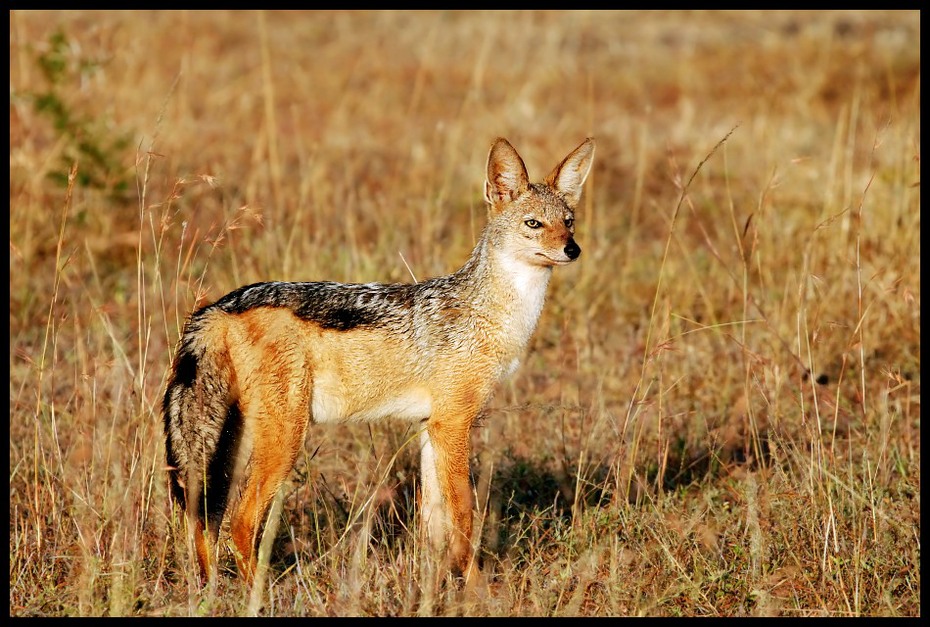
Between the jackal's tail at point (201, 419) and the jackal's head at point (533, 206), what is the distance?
1.48 meters

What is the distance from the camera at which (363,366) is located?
4.91 meters

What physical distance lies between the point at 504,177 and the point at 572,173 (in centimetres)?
40

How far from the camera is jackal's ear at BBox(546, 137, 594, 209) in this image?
17.9 ft

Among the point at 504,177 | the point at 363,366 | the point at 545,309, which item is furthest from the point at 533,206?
the point at 545,309

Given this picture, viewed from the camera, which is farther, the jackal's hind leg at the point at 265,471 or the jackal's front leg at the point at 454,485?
the jackal's front leg at the point at 454,485

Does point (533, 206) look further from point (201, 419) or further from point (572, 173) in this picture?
point (201, 419)

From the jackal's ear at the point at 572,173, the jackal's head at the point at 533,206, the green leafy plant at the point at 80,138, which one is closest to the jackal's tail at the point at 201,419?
the jackal's head at the point at 533,206

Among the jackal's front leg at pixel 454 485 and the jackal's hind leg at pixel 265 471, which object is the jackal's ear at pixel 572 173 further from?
the jackal's hind leg at pixel 265 471

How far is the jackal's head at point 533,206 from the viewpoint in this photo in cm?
512

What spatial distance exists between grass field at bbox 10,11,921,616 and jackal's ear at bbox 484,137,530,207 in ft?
2.70

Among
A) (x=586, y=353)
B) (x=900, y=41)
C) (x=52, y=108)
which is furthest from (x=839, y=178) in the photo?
(x=900, y=41)

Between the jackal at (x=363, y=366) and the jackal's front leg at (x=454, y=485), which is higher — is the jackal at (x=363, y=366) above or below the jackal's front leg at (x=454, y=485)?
above

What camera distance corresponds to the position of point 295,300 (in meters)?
4.86

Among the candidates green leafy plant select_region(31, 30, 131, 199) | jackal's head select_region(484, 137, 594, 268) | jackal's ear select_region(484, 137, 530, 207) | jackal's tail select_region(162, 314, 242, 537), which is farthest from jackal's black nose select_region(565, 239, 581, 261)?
green leafy plant select_region(31, 30, 131, 199)
